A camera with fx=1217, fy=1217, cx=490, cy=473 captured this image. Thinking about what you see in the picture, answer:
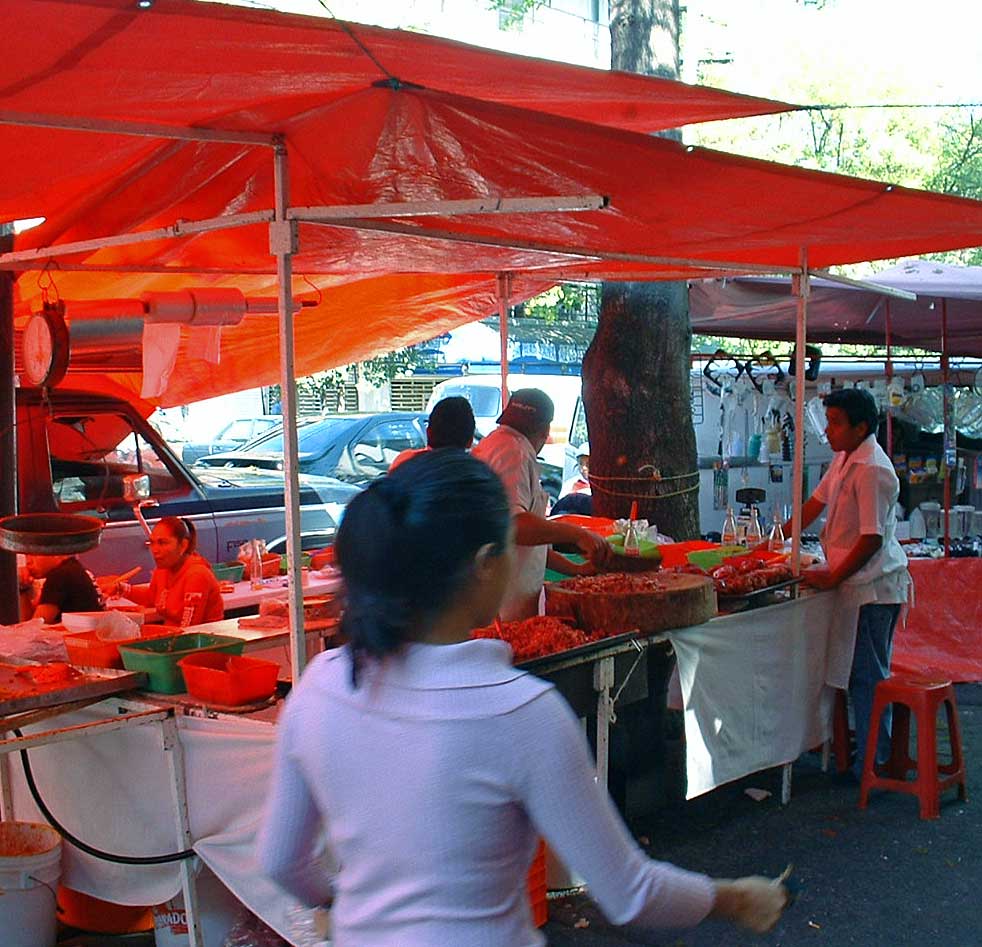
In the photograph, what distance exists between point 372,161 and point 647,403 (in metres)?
4.48

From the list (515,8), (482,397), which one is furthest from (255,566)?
(515,8)

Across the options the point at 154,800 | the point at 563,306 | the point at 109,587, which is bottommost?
the point at 154,800

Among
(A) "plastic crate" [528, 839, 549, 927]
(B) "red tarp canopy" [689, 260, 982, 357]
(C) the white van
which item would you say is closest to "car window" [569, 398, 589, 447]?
(C) the white van

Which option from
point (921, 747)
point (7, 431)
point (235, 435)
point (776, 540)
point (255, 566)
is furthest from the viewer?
point (235, 435)

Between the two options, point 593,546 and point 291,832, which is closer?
point 291,832

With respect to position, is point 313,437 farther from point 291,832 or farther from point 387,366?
point 291,832

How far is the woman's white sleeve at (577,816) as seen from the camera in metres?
1.67

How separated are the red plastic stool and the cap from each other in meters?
2.19

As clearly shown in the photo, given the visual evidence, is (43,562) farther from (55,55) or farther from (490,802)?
(490,802)

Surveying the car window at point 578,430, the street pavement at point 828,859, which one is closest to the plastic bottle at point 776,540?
the street pavement at point 828,859

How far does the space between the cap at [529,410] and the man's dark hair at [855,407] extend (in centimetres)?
156

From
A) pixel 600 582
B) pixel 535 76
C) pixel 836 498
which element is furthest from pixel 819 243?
pixel 535 76

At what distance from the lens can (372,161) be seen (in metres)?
4.45

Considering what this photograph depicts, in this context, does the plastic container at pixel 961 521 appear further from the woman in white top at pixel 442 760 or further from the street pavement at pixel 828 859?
the woman in white top at pixel 442 760
